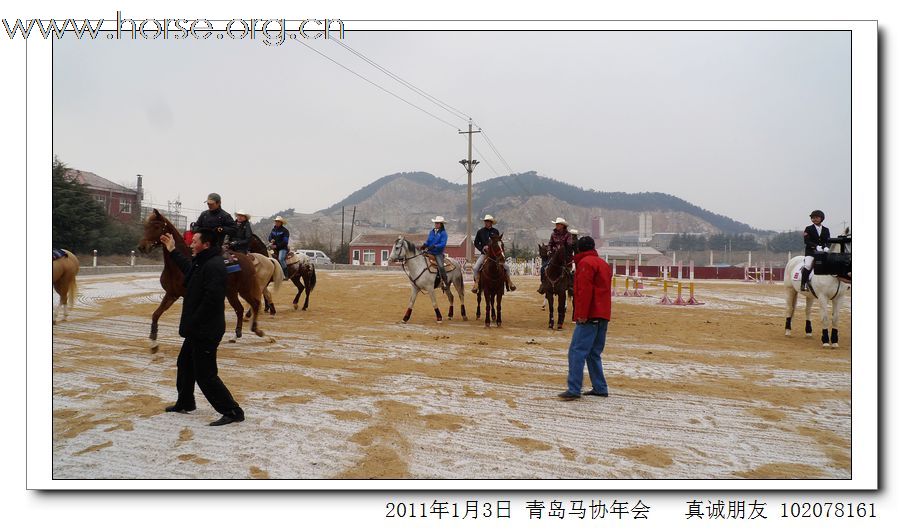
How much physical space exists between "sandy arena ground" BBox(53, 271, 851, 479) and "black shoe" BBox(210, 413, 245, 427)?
0.25 feet

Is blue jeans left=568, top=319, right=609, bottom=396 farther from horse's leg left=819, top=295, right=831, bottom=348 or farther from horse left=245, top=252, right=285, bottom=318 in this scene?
horse left=245, top=252, right=285, bottom=318

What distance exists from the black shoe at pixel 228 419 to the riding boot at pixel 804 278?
1008 cm

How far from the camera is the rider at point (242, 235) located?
1104 centimetres

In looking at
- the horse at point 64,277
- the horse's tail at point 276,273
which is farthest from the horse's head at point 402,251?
the horse at point 64,277

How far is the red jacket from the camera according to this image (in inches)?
242

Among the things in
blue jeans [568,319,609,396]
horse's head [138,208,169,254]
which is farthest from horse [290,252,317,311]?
blue jeans [568,319,609,396]

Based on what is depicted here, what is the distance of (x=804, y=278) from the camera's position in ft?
35.2

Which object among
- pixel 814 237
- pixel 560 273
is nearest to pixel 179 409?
pixel 560 273

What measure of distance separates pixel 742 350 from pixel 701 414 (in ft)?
15.8

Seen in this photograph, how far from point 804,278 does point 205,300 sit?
34.2 feet

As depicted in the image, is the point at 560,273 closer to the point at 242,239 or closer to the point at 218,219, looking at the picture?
the point at 242,239

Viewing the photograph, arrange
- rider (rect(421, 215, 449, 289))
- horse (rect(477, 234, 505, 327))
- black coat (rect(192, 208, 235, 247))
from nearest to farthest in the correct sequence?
black coat (rect(192, 208, 235, 247)) → horse (rect(477, 234, 505, 327)) → rider (rect(421, 215, 449, 289))

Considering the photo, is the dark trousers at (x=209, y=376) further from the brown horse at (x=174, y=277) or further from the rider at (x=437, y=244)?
the rider at (x=437, y=244)

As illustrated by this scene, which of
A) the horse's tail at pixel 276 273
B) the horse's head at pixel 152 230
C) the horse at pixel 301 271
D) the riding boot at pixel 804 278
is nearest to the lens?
the horse's head at pixel 152 230
